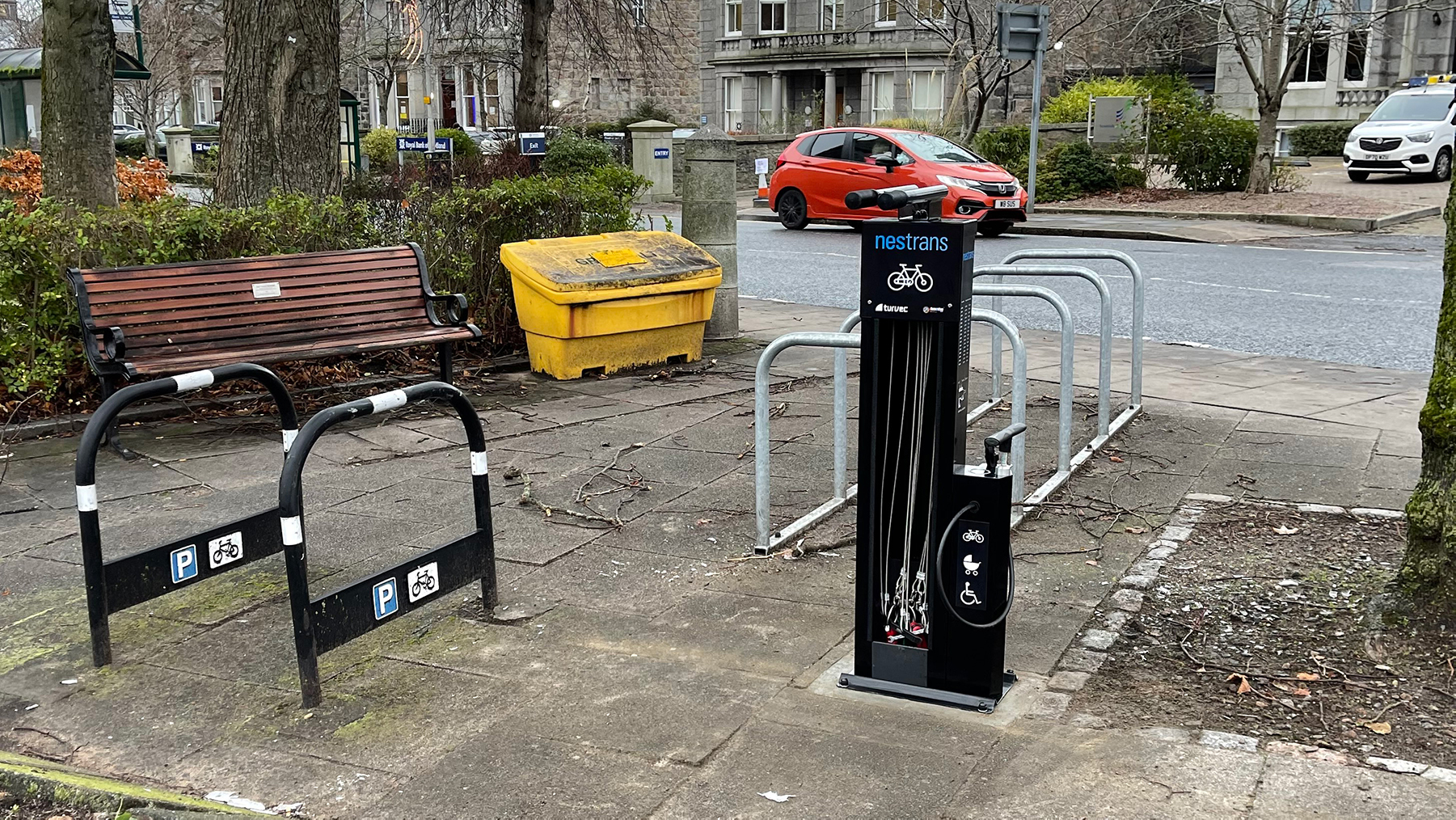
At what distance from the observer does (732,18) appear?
174 ft

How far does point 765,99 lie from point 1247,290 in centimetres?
4108

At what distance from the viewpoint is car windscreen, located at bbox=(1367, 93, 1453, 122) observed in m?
26.7

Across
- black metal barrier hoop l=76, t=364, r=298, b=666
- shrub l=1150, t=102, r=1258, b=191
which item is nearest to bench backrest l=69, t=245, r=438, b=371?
black metal barrier hoop l=76, t=364, r=298, b=666

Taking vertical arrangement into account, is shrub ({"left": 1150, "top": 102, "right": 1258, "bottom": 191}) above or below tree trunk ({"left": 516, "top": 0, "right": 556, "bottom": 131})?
below

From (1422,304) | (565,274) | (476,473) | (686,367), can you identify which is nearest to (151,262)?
(565,274)

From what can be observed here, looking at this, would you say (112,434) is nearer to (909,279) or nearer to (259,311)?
(259,311)

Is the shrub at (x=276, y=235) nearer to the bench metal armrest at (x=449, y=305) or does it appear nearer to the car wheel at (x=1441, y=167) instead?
the bench metal armrest at (x=449, y=305)

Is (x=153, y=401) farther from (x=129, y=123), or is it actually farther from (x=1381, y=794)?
(x=129, y=123)

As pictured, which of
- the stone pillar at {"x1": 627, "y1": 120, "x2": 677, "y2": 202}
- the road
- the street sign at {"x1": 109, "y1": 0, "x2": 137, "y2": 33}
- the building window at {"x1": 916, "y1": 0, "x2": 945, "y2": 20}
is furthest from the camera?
the building window at {"x1": 916, "y1": 0, "x2": 945, "y2": 20}

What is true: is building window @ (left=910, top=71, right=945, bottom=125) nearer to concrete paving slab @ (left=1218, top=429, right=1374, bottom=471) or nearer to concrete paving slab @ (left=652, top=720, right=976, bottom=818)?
concrete paving slab @ (left=1218, top=429, right=1374, bottom=471)

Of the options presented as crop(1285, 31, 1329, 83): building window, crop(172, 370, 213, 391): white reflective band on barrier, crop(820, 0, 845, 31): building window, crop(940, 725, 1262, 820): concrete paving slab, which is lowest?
crop(940, 725, 1262, 820): concrete paving slab

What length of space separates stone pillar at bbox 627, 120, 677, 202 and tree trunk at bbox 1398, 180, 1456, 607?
27.0 m

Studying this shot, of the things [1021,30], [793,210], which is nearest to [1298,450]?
[1021,30]

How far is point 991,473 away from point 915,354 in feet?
1.34
